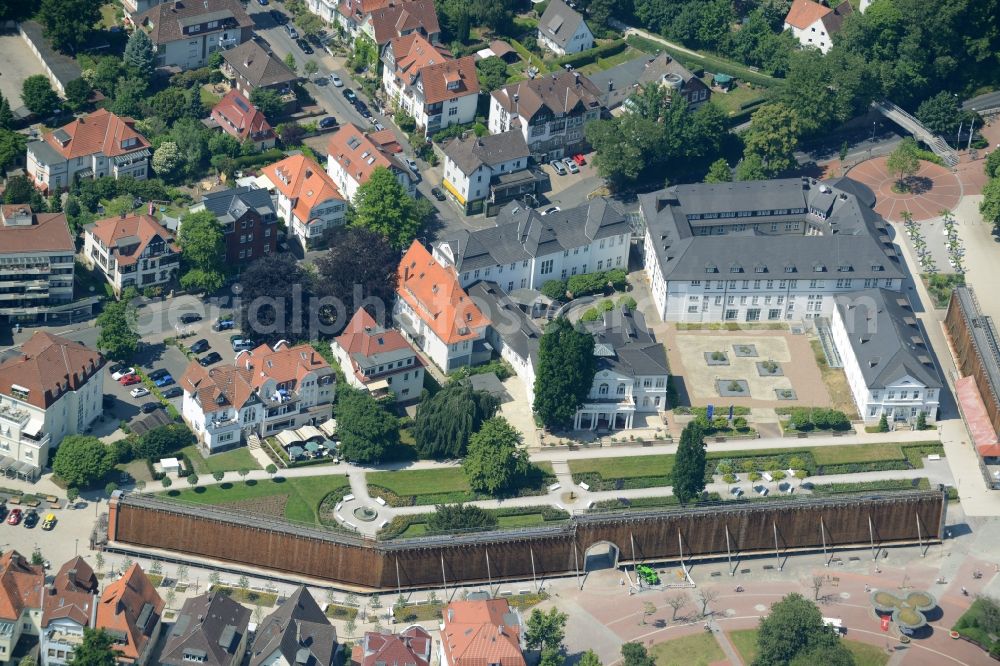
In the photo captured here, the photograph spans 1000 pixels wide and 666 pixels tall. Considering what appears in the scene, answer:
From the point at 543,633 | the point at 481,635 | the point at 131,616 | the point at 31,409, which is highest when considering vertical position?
the point at 31,409

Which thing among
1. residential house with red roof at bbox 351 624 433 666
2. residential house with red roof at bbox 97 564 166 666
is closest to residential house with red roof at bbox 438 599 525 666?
residential house with red roof at bbox 351 624 433 666

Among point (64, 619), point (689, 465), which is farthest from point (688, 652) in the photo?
point (64, 619)

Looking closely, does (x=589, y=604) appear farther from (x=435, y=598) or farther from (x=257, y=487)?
(x=257, y=487)

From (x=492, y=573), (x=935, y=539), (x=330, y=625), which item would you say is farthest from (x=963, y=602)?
(x=330, y=625)

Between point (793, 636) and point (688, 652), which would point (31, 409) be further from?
point (793, 636)

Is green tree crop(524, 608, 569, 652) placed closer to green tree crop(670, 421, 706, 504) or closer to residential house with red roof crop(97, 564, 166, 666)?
green tree crop(670, 421, 706, 504)

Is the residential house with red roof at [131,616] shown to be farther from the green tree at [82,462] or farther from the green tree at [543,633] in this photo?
the green tree at [543,633]

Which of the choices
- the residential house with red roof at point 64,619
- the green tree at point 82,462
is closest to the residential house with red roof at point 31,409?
the green tree at point 82,462
